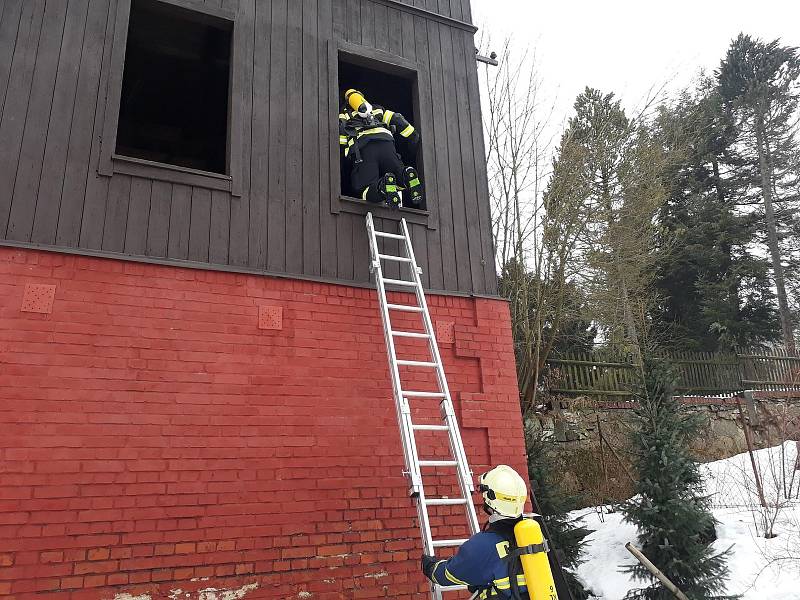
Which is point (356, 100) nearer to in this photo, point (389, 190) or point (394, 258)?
point (389, 190)

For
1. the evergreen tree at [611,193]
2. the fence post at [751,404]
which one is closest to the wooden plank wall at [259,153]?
the evergreen tree at [611,193]

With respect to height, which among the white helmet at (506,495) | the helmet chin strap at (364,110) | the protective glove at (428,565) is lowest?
the protective glove at (428,565)

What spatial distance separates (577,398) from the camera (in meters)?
12.0

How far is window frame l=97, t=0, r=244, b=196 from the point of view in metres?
4.65

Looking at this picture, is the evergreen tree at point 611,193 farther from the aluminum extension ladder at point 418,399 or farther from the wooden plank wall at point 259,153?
the aluminum extension ladder at point 418,399

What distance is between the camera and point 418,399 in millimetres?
5000

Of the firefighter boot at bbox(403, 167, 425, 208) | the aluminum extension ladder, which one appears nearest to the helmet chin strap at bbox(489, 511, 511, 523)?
the aluminum extension ladder

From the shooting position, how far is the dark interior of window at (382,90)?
629 cm

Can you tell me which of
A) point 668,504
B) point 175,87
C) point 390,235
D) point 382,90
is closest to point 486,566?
point 390,235

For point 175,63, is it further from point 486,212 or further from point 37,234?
point 486,212

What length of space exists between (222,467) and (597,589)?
551 cm

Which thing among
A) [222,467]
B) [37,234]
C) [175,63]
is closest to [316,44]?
[175,63]

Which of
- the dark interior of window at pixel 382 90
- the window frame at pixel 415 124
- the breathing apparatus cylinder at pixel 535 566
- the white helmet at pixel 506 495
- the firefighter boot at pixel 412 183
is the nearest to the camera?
the breathing apparatus cylinder at pixel 535 566

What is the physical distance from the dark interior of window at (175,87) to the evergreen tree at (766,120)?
75.7ft
